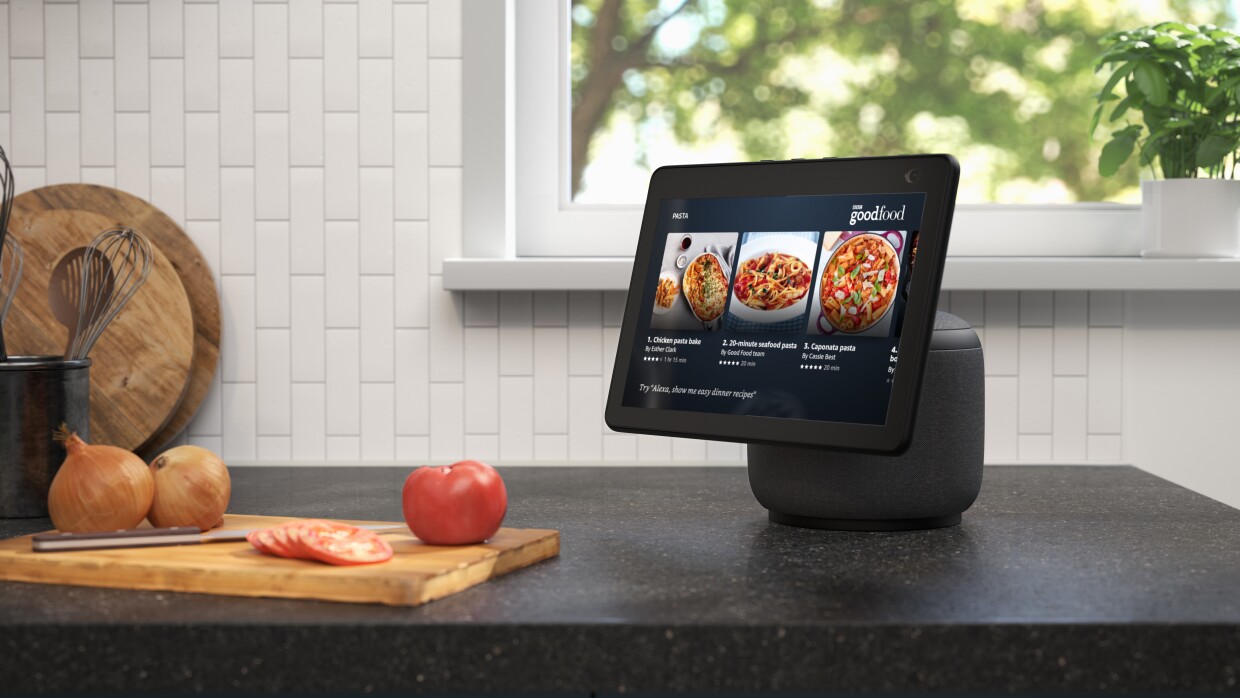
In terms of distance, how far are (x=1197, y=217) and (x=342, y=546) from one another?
1235 millimetres

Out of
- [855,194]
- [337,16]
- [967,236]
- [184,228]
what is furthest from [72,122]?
[967,236]

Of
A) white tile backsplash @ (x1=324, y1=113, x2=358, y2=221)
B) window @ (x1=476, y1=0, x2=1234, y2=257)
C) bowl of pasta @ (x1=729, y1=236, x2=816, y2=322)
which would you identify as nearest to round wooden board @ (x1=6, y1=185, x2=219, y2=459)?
white tile backsplash @ (x1=324, y1=113, x2=358, y2=221)

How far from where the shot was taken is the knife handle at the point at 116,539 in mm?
900

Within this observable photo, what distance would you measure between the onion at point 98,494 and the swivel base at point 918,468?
533 mm

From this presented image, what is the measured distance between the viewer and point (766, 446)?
1053 millimetres

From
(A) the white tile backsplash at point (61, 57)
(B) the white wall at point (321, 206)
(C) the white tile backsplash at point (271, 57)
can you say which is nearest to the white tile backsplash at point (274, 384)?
(B) the white wall at point (321, 206)

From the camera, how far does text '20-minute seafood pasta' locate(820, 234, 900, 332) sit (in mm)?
953

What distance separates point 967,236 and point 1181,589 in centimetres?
89

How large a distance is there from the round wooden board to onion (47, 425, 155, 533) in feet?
1.81

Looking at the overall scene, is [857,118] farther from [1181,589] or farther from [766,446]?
[1181,589]

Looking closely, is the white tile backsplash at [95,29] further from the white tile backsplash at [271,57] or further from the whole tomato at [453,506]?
the whole tomato at [453,506]

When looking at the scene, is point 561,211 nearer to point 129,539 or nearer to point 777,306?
point 777,306

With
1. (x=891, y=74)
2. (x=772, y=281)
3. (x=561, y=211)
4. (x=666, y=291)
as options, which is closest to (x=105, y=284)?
(x=561, y=211)

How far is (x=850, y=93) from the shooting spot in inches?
66.1
